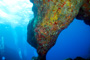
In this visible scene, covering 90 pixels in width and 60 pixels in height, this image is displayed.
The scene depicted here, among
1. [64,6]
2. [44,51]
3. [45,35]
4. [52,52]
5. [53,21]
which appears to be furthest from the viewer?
[52,52]

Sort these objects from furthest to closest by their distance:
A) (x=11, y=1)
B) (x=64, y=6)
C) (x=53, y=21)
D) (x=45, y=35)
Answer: (x=11, y=1) → (x=45, y=35) → (x=53, y=21) → (x=64, y=6)

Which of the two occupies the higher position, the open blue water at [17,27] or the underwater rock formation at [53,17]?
the open blue water at [17,27]

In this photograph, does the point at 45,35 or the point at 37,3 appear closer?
the point at 45,35

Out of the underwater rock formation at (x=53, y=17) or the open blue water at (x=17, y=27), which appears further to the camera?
the open blue water at (x=17, y=27)

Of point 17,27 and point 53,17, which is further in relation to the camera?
point 17,27

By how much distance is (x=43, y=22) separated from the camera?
15.4 ft

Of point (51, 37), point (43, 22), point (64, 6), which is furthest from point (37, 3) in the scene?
point (51, 37)

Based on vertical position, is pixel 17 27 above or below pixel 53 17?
above

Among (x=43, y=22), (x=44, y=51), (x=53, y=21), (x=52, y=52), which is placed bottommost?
(x=44, y=51)

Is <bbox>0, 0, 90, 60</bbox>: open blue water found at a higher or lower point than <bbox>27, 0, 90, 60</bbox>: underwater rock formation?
higher

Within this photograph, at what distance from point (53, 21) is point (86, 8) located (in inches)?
116

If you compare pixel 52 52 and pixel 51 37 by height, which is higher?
pixel 52 52

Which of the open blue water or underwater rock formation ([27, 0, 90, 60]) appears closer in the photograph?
underwater rock formation ([27, 0, 90, 60])

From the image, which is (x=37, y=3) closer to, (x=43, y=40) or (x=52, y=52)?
(x=43, y=40)
